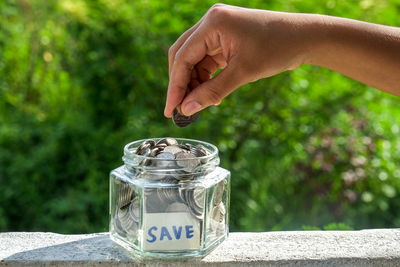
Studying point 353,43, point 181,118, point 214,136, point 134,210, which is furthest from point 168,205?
point 214,136

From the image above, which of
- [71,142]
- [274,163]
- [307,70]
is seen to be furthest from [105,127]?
[307,70]

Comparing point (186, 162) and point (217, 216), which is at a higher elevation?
point (186, 162)

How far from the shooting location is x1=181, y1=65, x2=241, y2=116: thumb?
1.64 metres

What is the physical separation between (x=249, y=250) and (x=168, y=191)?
0.38 meters

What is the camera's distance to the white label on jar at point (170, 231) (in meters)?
1.56

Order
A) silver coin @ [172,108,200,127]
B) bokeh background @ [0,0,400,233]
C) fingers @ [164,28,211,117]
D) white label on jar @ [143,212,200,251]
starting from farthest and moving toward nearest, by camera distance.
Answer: bokeh background @ [0,0,400,233]
silver coin @ [172,108,200,127]
fingers @ [164,28,211,117]
white label on jar @ [143,212,200,251]

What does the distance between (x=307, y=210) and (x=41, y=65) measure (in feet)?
8.12

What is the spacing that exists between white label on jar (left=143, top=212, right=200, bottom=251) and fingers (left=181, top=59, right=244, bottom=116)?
33 centimetres

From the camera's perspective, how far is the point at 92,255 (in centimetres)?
171

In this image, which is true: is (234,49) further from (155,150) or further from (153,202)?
(153,202)

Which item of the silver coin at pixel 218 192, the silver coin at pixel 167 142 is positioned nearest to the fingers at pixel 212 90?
the silver coin at pixel 167 142

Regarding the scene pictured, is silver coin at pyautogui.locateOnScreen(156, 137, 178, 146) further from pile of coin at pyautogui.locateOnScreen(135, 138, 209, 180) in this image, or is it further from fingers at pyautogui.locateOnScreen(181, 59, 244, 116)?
fingers at pyautogui.locateOnScreen(181, 59, 244, 116)

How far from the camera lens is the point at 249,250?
69.3 inches

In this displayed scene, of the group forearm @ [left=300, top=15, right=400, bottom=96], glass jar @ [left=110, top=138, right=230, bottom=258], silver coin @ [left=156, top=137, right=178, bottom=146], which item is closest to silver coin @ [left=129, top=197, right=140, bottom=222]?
glass jar @ [left=110, top=138, right=230, bottom=258]
